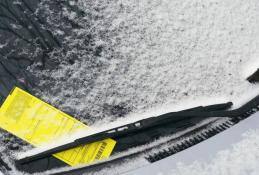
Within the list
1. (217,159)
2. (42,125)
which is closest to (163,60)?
(217,159)

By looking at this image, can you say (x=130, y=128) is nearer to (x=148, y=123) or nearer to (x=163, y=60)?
(x=148, y=123)

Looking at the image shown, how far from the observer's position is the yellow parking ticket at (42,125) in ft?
6.52

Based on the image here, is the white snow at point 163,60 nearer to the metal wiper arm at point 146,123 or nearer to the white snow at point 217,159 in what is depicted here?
the metal wiper arm at point 146,123

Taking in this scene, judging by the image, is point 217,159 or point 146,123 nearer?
point 217,159

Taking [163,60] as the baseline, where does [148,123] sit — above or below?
below

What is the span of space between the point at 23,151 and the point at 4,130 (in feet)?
0.39

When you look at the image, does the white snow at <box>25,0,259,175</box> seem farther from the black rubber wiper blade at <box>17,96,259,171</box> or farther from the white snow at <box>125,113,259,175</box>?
the white snow at <box>125,113,259,175</box>

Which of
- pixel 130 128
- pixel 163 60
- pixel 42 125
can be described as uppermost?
pixel 163 60

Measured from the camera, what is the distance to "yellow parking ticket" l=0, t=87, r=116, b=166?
1988 millimetres

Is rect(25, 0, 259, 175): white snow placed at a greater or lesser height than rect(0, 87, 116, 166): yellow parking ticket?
greater

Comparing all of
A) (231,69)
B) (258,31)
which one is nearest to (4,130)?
Result: (231,69)

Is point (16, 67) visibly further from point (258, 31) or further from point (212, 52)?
point (258, 31)

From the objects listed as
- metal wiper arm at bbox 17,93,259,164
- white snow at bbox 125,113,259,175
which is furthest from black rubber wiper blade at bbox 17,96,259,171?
white snow at bbox 125,113,259,175

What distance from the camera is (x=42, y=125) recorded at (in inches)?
78.5
